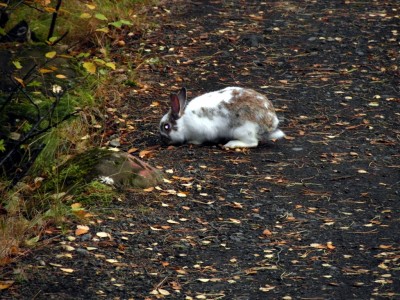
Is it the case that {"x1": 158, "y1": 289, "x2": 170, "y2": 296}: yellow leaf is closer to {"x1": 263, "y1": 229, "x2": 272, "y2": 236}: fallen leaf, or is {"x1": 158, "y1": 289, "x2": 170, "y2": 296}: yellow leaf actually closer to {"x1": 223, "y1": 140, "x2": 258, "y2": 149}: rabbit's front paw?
{"x1": 263, "y1": 229, "x2": 272, "y2": 236}: fallen leaf

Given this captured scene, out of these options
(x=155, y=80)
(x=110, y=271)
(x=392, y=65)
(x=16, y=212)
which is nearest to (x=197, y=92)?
(x=155, y=80)

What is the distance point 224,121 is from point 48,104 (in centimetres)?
157

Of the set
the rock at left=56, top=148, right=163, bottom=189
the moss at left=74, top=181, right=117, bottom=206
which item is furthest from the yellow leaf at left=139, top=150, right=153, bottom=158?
the moss at left=74, top=181, right=117, bottom=206

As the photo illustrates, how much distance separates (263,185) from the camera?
6.76m

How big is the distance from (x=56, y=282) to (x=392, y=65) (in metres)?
5.59

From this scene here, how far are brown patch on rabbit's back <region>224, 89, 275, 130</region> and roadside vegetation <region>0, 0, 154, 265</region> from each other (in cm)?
120

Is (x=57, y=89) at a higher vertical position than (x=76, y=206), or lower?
higher

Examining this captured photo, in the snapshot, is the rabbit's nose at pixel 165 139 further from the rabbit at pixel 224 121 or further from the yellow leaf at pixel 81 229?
the yellow leaf at pixel 81 229

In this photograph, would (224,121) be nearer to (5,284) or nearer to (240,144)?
(240,144)

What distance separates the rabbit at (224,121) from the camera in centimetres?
739

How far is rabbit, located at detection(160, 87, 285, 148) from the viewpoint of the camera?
7.39 metres

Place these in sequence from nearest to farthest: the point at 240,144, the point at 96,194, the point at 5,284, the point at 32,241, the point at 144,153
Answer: the point at 5,284 < the point at 32,241 < the point at 96,194 < the point at 144,153 < the point at 240,144

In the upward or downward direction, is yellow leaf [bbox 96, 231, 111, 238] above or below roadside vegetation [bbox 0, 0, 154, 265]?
below

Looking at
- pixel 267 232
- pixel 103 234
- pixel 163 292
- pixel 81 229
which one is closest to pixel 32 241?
pixel 81 229
